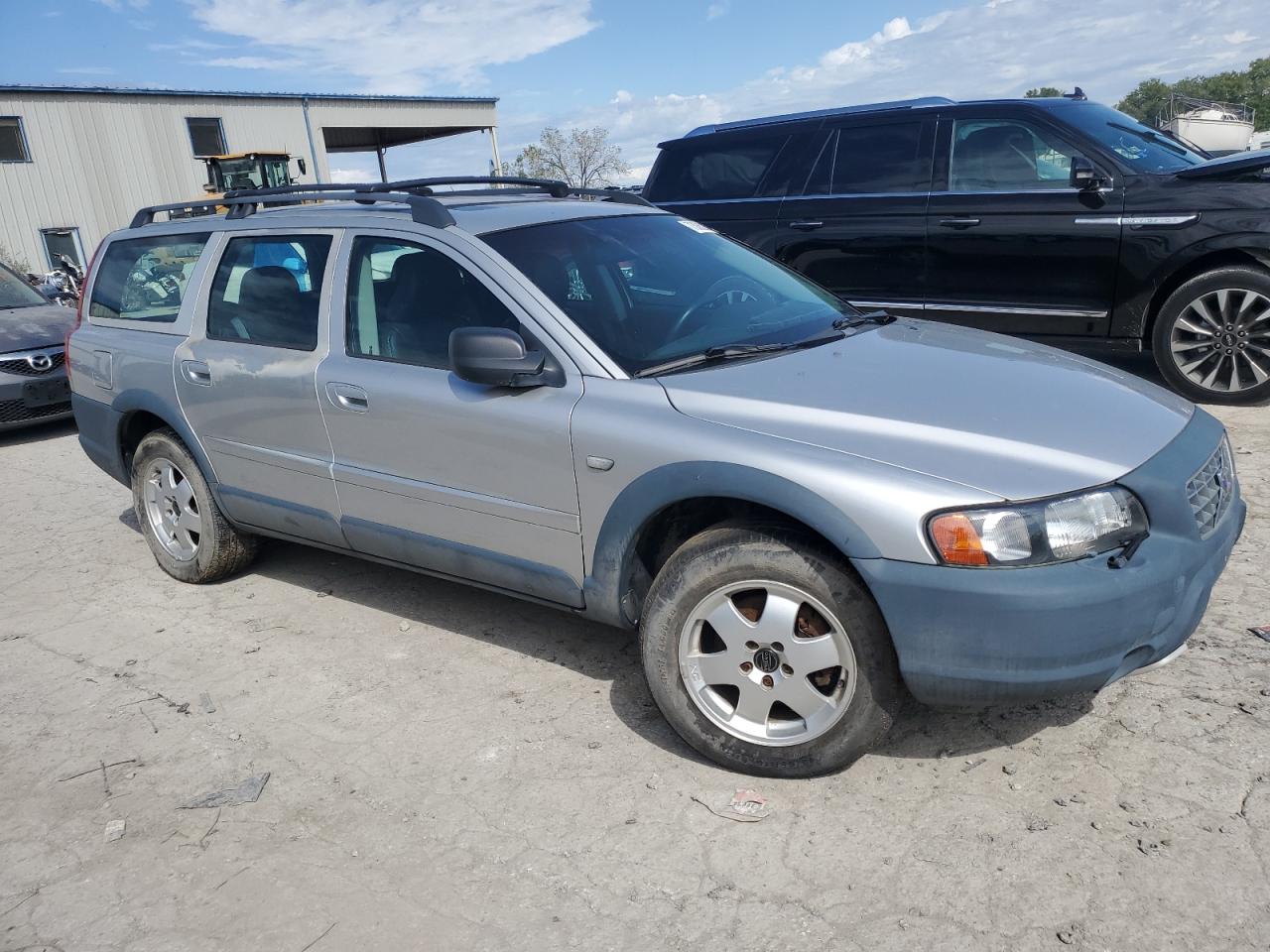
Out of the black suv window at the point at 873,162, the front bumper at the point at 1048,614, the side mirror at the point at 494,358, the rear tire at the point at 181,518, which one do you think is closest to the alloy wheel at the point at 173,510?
the rear tire at the point at 181,518

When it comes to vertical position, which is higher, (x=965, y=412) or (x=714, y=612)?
(x=965, y=412)

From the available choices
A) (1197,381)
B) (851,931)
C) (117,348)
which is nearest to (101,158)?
(117,348)

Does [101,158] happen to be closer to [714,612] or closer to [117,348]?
[117,348]

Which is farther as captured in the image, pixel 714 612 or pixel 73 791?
pixel 73 791

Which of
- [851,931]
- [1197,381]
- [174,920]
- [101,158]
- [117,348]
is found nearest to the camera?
[851,931]

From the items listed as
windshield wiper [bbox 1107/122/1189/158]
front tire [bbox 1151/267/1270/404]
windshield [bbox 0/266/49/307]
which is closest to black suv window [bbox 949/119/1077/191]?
windshield wiper [bbox 1107/122/1189/158]

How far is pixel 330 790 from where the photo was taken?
3.12 m

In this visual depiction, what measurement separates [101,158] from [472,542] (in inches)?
1275

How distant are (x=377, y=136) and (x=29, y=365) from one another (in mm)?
35886

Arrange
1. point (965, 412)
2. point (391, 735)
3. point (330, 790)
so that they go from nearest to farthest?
1. point (965, 412)
2. point (330, 790)
3. point (391, 735)

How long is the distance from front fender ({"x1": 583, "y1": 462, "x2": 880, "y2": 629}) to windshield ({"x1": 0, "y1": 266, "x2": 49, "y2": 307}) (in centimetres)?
853

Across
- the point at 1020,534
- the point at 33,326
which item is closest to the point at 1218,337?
the point at 1020,534

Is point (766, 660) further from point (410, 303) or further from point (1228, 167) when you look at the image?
point (1228, 167)

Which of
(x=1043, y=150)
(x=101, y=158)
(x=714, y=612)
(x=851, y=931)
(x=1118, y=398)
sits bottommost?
(x=851, y=931)
